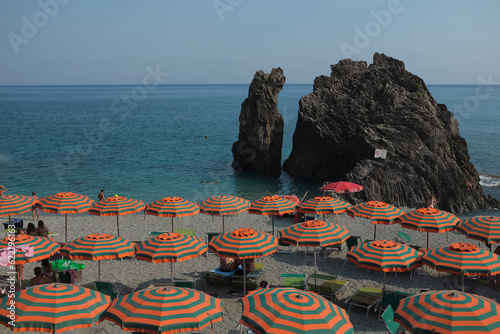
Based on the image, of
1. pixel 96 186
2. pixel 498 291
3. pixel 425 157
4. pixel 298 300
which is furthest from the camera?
pixel 96 186

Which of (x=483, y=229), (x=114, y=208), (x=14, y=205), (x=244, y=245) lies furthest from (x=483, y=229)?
(x=14, y=205)

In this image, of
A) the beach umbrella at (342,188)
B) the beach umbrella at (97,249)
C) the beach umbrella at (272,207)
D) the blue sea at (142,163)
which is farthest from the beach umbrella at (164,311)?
the blue sea at (142,163)

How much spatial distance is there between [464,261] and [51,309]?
1068cm

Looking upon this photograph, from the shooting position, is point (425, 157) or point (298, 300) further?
point (425, 157)

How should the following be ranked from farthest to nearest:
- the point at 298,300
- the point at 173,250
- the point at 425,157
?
1. the point at 425,157
2. the point at 173,250
3. the point at 298,300

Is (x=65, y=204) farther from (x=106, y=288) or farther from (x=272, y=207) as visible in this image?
(x=272, y=207)

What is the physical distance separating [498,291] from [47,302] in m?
14.4

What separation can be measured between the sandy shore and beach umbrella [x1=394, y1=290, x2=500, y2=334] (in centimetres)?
343

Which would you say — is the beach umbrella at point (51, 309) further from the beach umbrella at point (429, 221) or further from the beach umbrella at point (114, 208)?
the beach umbrella at point (429, 221)

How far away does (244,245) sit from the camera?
538 inches

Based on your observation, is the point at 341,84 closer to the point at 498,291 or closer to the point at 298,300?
the point at 498,291

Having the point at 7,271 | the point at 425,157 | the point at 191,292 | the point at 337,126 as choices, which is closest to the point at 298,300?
the point at 191,292

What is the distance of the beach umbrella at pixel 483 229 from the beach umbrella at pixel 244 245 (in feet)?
24.8

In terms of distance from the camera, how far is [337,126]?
40312 millimetres
